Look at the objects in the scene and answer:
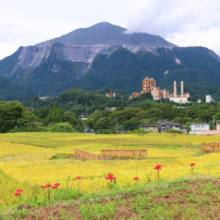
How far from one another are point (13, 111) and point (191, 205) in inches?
2543

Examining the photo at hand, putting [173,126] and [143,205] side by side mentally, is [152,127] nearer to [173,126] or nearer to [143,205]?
Result: [173,126]

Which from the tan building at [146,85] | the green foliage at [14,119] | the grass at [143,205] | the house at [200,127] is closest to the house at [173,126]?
the house at [200,127]

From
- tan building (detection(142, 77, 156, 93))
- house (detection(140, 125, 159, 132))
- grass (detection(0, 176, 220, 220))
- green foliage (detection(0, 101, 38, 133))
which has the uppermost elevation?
tan building (detection(142, 77, 156, 93))

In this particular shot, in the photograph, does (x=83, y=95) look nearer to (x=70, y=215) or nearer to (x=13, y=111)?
(x=13, y=111)

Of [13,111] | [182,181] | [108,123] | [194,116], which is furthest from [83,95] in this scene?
[182,181]

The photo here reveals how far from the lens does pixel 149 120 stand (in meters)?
88.3

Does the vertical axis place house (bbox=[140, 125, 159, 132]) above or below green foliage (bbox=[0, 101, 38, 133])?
below

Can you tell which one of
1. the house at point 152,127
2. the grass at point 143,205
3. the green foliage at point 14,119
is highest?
the green foliage at point 14,119

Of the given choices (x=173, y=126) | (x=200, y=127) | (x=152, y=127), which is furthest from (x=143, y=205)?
(x=152, y=127)

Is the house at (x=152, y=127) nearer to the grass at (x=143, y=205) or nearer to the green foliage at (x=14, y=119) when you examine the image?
the green foliage at (x=14, y=119)

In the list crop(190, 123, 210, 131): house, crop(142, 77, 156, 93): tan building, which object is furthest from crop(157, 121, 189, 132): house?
crop(142, 77, 156, 93): tan building

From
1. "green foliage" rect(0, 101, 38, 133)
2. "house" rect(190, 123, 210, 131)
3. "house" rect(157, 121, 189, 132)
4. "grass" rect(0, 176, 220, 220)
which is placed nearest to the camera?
"grass" rect(0, 176, 220, 220)

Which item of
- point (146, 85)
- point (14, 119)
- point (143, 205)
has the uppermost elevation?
point (146, 85)

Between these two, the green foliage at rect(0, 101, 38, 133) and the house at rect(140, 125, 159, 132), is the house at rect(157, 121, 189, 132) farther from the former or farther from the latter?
the green foliage at rect(0, 101, 38, 133)
